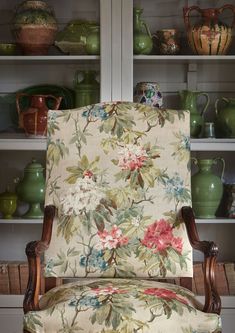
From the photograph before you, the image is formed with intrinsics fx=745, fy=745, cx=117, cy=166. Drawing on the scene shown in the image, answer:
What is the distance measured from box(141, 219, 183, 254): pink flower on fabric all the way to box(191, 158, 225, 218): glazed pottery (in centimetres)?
77

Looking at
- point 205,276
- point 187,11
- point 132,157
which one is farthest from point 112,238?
point 187,11

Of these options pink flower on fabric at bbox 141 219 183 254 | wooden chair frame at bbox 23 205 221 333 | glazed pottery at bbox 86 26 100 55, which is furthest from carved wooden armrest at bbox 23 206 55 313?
glazed pottery at bbox 86 26 100 55

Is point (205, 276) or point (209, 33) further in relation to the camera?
point (209, 33)

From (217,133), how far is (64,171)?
3.15ft

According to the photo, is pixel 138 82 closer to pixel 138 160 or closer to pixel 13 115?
pixel 13 115

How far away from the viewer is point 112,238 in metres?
2.45

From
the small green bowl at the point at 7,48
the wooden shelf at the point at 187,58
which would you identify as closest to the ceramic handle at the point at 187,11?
the wooden shelf at the point at 187,58

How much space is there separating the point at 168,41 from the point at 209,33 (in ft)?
0.58

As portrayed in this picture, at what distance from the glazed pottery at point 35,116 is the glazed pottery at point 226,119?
696 mm

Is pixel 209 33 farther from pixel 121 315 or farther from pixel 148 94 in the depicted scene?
pixel 121 315

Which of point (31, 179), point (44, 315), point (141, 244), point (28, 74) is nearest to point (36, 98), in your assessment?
Answer: point (28, 74)

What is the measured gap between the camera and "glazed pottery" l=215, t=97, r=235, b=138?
3.21 metres

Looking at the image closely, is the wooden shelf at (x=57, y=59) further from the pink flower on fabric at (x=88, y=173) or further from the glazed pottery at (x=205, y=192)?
the pink flower on fabric at (x=88, y=173)

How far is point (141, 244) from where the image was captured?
8.02 feet
